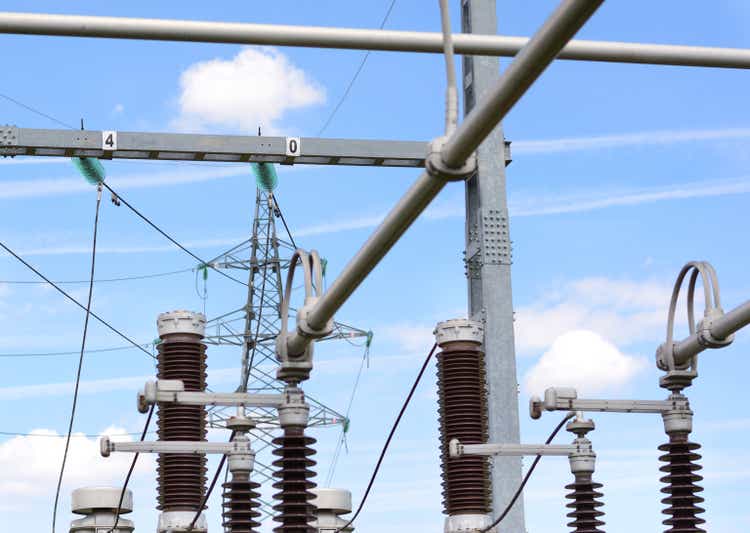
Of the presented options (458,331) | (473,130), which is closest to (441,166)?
(473,130)

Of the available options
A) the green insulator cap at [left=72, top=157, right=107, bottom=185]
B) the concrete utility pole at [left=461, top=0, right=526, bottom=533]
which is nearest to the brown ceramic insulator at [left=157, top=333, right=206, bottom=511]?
the concrete utility pole at [left=461, top=0, right=526, bottom=533]

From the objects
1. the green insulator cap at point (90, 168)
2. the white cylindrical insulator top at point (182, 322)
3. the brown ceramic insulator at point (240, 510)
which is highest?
the green insulator cap at point (90, 168)

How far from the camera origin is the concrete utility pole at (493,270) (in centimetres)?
1923

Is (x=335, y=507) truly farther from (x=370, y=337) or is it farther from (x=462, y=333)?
(x=370, y=337)

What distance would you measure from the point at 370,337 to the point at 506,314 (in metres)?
16.5

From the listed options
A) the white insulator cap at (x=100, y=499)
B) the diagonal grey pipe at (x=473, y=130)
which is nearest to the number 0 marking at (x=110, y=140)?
the white insulator cap at (x=100, y=499)

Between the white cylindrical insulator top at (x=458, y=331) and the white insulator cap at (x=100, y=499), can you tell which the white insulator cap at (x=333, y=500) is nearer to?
the white insulator cap at (x=100, y=499)

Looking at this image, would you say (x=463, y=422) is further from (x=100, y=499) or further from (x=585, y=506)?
(x=100, y=499)

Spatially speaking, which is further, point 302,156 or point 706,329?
point 302,156

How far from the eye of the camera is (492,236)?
67.9 ft

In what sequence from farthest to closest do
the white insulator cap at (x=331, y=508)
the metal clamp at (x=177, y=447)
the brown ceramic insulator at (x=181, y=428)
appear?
1. the white insulator cap at (x=331, y=508)
2. the brown ceramic insulator at (x=181, y=428)
3. the metal clamp at (x=177, y=447)

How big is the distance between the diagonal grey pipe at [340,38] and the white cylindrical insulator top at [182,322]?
3.01m

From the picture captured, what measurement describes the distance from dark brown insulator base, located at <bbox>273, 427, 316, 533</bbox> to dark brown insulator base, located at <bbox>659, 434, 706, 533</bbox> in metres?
3.06

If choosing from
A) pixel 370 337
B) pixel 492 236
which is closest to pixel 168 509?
pixel 492 236
